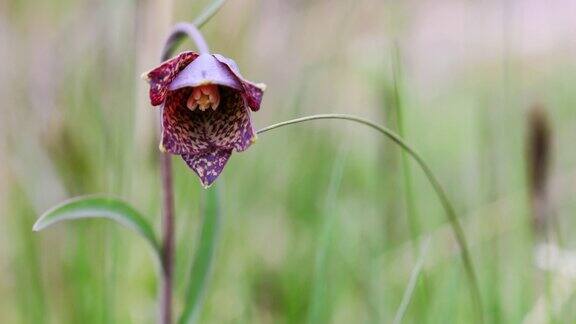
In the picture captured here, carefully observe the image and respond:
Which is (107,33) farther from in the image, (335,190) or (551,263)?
(551,263)

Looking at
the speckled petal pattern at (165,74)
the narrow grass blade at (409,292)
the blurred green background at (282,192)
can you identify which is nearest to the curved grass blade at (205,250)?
the blurred green background at (282,192)

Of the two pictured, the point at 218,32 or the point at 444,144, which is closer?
the point at 218,32

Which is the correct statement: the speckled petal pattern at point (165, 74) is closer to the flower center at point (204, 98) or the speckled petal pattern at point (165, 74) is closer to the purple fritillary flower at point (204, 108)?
the purple fritillary flower at point (204, 108)

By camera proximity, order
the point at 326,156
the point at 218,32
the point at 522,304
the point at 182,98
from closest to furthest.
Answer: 1. the point at 182,98
2. the point at 522,304
3. the point at 326,156
4. the point at 218,32

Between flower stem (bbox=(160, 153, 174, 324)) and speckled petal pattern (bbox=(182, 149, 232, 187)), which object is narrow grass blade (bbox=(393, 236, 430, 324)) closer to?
speckled petal pattern (bbox=(182, 149, 232, 187))

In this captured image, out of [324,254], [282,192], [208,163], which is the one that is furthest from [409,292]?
[282,192]

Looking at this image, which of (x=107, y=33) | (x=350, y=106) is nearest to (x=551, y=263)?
(x=107, y=33)

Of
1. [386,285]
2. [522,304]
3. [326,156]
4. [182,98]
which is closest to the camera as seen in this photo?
[182,98]

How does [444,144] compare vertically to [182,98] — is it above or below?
below
